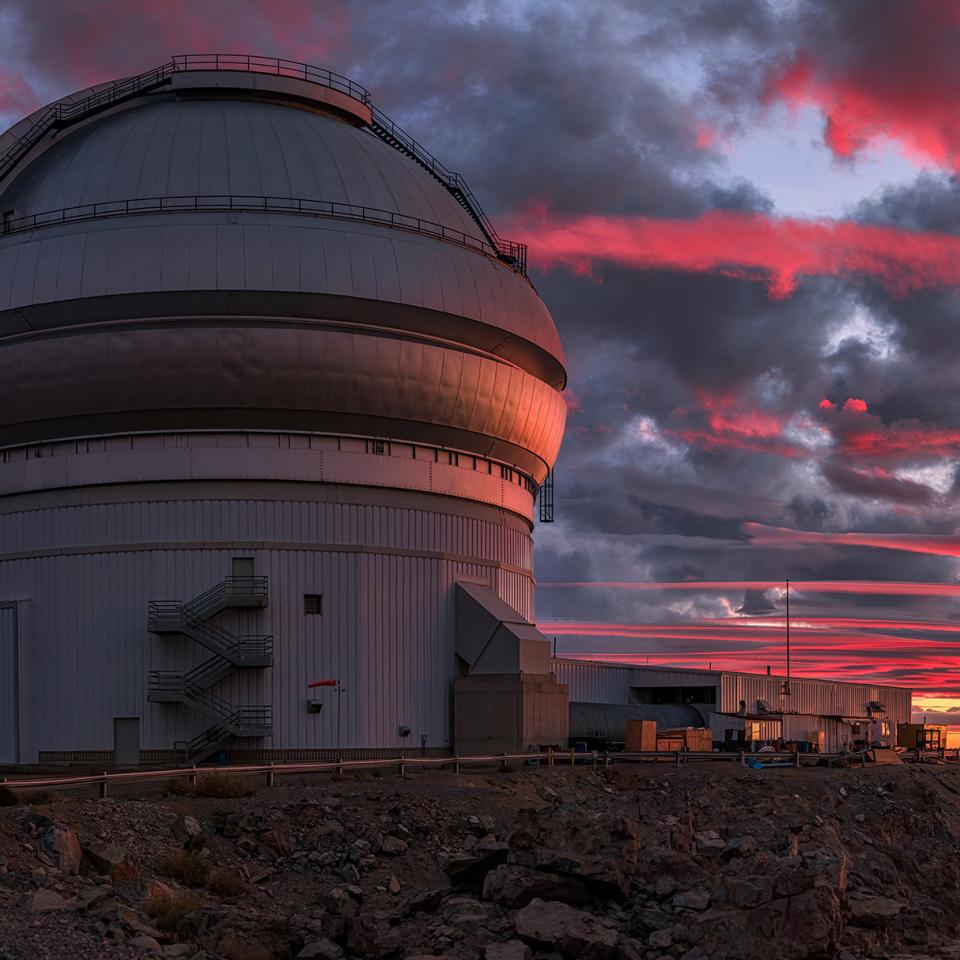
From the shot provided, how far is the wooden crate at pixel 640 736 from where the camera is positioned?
45.2 m

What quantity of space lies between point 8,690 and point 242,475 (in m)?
9.31

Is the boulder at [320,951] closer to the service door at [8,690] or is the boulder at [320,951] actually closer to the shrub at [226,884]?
the shrub at [226,884]

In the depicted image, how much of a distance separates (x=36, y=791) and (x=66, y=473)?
533 inches

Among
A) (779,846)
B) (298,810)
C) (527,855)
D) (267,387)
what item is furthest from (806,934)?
(267,387)

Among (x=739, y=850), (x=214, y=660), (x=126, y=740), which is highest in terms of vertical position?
(x=214, y=660)

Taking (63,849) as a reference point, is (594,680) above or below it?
above

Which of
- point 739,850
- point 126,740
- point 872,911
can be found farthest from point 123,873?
point 126,740

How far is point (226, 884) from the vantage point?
2564 cm

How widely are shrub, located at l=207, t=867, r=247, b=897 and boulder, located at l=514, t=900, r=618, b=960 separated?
518 centimetres

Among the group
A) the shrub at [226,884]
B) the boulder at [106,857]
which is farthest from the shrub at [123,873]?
the shrub at [226,884]

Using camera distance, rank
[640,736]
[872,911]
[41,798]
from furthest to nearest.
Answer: [640,736] → [41,798] → [872,911]

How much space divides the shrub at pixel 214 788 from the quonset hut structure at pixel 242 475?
30.4 feet

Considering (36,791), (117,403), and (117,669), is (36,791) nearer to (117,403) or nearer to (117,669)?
(117,669)

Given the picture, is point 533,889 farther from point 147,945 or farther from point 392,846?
point 147,945
